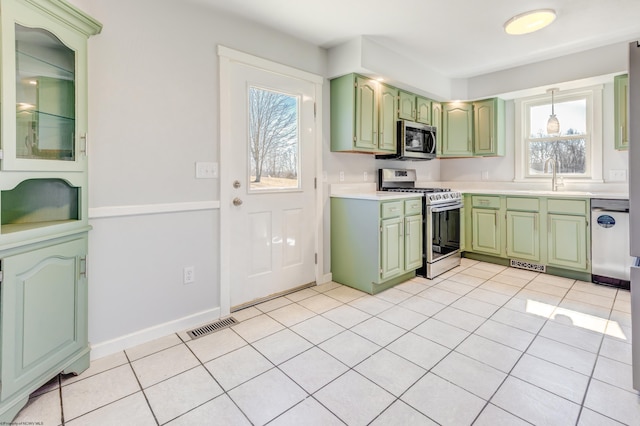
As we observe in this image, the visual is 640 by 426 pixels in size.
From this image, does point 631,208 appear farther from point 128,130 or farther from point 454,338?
point 128,130

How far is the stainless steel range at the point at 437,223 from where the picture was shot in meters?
3.48

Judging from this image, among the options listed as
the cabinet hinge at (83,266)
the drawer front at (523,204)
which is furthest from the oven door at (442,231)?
the cabinet hinge at (83,266)

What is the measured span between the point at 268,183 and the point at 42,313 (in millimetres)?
1767

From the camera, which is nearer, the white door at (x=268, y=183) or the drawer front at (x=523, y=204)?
the white door at (x=268, y=183)

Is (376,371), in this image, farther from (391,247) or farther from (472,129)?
(472,129)

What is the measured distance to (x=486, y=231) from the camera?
13.2ft

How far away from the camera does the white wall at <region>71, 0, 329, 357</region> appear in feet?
6.47

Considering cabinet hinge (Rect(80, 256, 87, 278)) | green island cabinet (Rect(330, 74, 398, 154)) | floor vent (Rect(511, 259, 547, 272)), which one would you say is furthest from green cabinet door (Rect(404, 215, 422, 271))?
cabinet hinge (Rect(80, 256, 87, 278))

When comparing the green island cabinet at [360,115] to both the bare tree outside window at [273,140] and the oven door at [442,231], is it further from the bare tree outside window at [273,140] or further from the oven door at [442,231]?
the oven door at [442,231]

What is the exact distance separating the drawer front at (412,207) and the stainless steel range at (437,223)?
79 mm

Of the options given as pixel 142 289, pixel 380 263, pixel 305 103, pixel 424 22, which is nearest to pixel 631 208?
pixel 380 263

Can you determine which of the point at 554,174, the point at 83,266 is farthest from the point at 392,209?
the point at 83,266

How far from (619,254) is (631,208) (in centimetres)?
221

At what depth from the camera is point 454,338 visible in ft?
7.14
